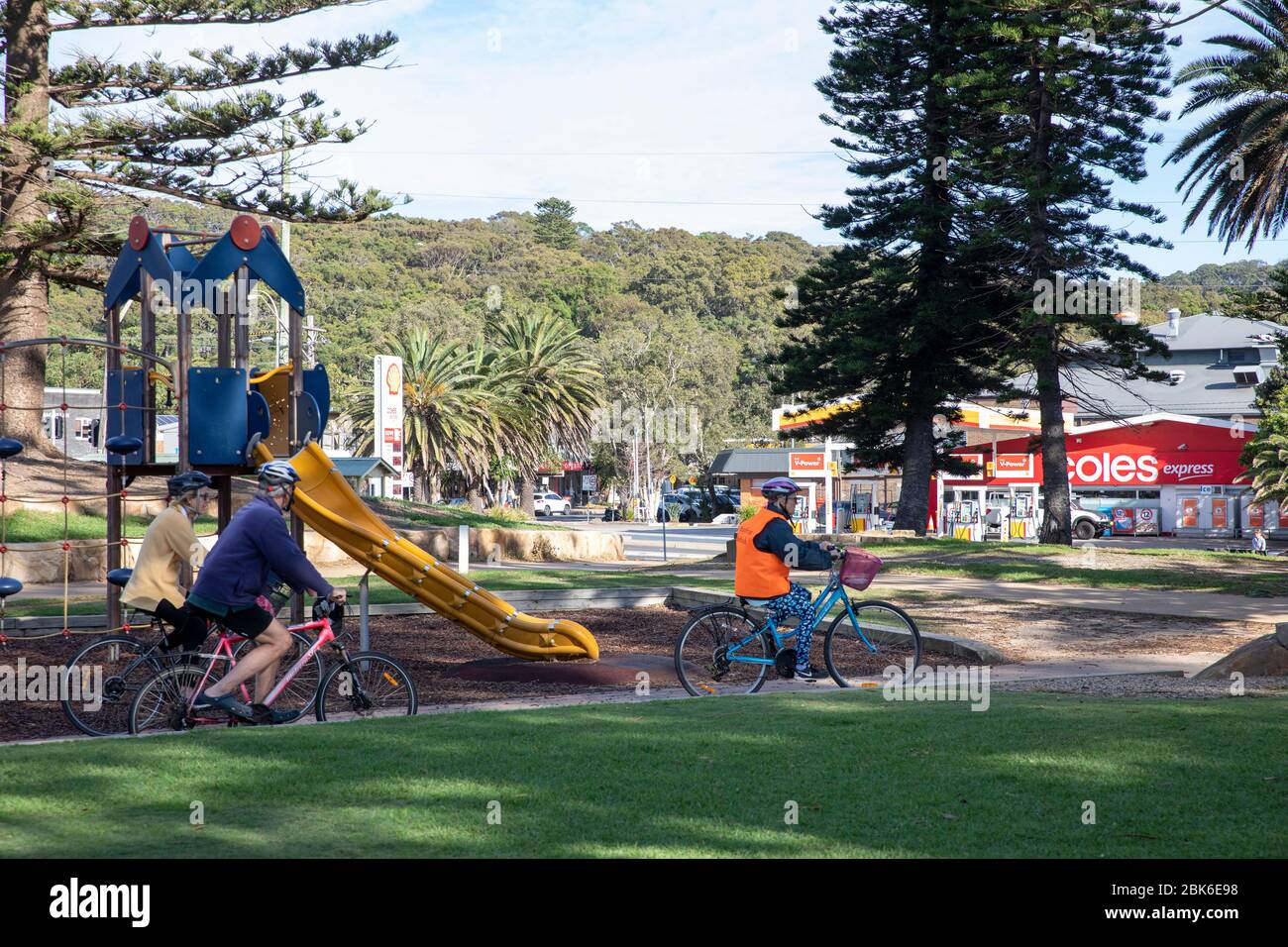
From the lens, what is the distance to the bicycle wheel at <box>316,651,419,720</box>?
26.6 ft

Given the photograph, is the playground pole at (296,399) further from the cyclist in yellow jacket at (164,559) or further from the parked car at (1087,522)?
the parked car at (1087,522)

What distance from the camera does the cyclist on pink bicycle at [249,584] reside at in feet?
24.6

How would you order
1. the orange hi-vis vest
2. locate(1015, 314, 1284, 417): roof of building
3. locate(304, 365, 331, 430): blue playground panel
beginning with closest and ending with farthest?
the orange hi-vis vest
locate(304, 365, 331, 430): blue playground panel
locate(1015, 314, 1284, 417): roof of building

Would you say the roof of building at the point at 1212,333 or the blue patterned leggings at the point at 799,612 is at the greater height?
the roof of building at the point at 1212,333

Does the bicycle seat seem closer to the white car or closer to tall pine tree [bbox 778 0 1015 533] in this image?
tall pine tree [bbox 778 0 1015 533]

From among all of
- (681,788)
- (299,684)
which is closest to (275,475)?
(299,684)

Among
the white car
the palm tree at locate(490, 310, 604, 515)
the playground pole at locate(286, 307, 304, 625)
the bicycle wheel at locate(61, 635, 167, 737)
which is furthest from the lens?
the white car

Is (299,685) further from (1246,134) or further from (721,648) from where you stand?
(1246,134)

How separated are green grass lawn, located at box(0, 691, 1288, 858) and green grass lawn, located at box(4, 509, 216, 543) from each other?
14773 millimetres

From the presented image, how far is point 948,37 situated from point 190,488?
84.9 ft

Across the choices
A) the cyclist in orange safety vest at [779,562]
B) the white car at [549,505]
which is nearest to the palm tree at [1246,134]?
the cyclist in orange safety vest at [779,562]

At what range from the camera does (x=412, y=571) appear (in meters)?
11.1

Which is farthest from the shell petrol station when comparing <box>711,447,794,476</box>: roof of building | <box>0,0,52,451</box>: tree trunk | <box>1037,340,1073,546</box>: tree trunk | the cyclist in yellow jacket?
the cyclist in yellow jacket
